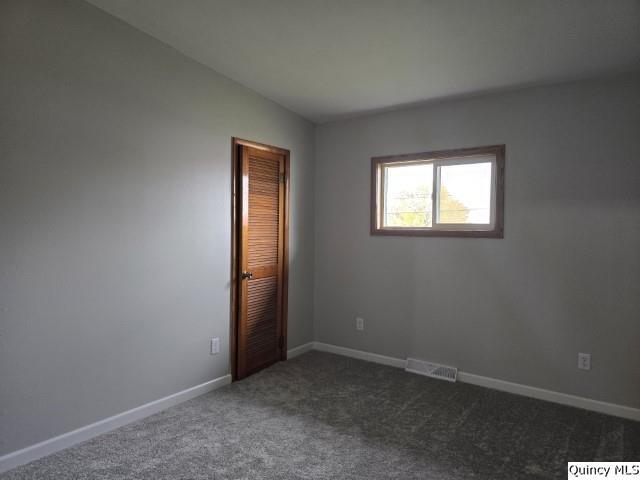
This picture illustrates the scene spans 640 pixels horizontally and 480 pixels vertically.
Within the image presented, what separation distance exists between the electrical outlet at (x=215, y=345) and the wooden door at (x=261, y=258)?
20 cm

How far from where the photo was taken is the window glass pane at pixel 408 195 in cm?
357

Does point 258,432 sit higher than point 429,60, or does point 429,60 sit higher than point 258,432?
point 429,60

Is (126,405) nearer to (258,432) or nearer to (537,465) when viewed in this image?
(258,432)

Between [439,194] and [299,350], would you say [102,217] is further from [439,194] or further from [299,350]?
[439,194]

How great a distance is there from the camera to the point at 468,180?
3.35m

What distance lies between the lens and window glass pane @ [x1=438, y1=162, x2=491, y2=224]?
327 cm

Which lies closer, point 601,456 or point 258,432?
point 601,456

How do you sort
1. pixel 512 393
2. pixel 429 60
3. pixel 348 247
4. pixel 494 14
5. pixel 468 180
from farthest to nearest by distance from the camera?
pixel 348 247 < pixel 468 180 < pixel 512 393 < pixel 429 60 < pixel 494 14

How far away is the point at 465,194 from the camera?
3.37 meters

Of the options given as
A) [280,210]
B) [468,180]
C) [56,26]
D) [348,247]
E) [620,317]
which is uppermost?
[56,26]

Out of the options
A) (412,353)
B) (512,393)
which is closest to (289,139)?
(412,353)

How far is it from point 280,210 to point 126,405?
1.95 meters

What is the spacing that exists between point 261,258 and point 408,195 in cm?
144

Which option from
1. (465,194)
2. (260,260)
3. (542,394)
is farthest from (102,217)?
(542,394)
